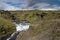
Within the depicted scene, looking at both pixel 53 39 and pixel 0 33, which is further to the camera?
pixel 0 33

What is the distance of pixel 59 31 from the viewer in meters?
5.23

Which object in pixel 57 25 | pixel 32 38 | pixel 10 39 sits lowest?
pixel 10 39

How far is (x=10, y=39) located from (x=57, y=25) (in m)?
4.18

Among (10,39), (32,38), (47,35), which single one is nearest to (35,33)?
(32,38)


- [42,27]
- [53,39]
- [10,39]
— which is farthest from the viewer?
[10,39]

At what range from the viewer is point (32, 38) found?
5672 mm

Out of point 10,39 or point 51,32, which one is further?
point 10,39

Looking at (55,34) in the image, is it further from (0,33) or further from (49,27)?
(0,33)

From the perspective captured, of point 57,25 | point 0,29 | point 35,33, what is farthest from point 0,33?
point 57,25

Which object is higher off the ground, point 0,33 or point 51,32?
point 51,32

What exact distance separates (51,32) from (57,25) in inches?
12.5

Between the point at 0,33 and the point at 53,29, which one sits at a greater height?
the point at 53,29

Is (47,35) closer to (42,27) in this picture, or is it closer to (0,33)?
(42,27)

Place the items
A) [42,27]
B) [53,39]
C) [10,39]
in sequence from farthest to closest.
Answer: [10,39] < [42,27] < [53,39]
